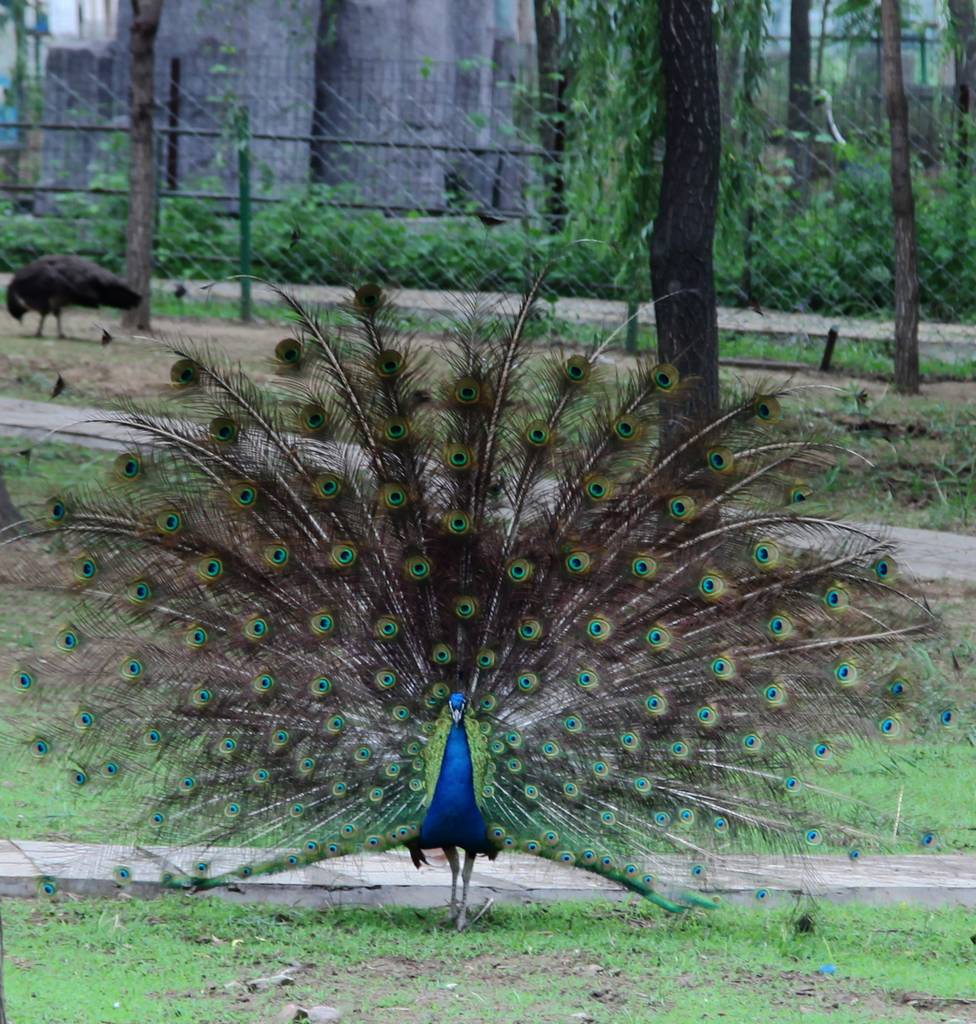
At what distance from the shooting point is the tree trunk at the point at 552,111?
18828 millimetres

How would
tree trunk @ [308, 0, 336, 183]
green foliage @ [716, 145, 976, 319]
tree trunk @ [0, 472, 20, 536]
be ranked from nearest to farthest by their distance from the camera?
tree trunk @ [0, 472, 20, 536] → green foliage @ [716, 145, 976, 319] → tree trunk @ [308, 0, 336, 183]

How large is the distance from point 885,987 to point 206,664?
2.14 m

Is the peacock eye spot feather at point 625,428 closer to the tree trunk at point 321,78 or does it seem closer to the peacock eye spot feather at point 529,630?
the peacock eye spot feather at point 529,630

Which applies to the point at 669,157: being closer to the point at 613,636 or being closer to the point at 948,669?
the point at 948,669

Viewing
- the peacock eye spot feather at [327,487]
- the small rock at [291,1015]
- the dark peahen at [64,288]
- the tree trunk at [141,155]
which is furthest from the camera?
the tree trunk at [141,155]

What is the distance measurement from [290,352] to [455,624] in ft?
3.18

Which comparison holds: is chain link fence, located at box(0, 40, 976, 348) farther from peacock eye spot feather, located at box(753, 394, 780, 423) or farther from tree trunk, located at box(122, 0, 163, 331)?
peacock eye spot feather, located at box(753, 394, 780, 423)

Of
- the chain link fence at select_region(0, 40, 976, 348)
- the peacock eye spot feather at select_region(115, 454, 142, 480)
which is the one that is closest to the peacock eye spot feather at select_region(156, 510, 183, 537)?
the peacock eye spot feather at select_region(115, 454, 142, 480)

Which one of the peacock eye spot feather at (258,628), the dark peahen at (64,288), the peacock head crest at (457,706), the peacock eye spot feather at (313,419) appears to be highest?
the dark peahen at (64,288)

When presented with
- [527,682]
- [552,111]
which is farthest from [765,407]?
[552,111]

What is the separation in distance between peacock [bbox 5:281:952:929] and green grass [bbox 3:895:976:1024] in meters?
0.18

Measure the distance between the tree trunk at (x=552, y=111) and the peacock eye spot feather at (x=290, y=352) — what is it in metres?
12.1

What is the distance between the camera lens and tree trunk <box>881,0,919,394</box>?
1479 centimetres

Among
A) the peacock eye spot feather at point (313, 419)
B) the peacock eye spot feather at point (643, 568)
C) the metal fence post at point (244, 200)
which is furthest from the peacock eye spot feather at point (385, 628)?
the metal fence post at point (244, 200)
